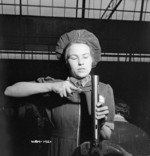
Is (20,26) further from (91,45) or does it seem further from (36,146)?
(36,146)

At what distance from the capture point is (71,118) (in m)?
0.67

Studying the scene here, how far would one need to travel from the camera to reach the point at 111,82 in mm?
904

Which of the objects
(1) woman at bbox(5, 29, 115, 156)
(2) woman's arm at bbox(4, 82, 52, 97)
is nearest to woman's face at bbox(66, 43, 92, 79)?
(1) woman at bbox(5, 29, 115, 156)

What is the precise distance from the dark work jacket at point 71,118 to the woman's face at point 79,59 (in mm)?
46

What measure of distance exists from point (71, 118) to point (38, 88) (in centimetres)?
13

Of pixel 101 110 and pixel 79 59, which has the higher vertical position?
pixel 79 59

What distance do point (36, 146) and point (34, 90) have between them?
0.30 meters

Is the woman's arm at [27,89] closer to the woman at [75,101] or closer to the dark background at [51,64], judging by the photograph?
the woman at [75,101]

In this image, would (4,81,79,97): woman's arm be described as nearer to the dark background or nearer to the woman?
the woman

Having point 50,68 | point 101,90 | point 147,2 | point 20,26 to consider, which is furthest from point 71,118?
point 147,2

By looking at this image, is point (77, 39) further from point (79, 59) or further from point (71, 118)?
point (71, 118)

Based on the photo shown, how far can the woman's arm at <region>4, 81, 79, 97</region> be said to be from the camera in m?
0.60

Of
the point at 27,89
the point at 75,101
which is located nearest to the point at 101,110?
the point at 75,101

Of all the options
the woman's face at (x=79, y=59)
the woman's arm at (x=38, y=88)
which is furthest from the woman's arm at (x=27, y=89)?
the woman's face at (x=79, y=59)
